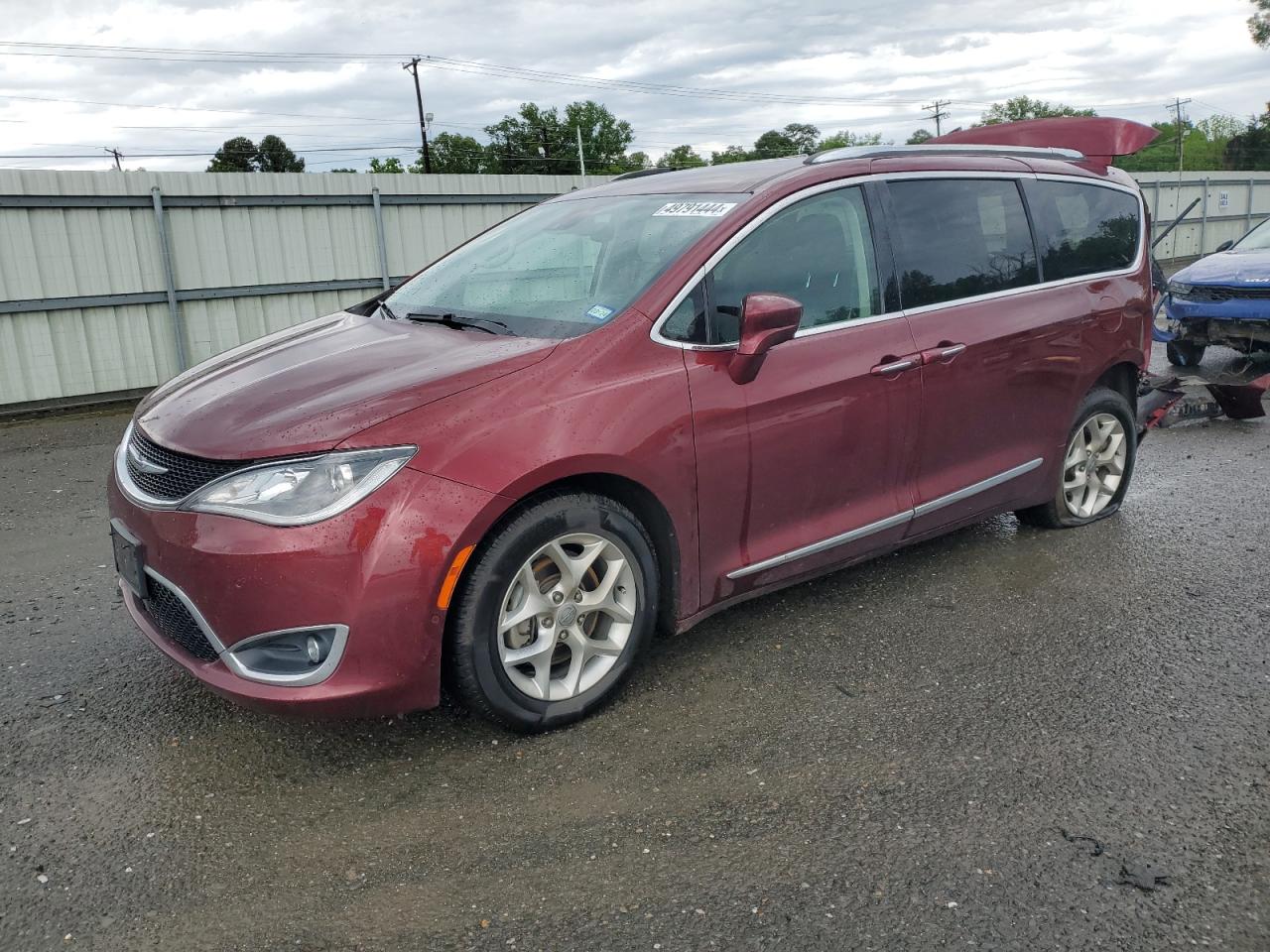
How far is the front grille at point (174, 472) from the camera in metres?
2.84

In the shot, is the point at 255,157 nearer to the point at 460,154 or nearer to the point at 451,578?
the point at 460,154

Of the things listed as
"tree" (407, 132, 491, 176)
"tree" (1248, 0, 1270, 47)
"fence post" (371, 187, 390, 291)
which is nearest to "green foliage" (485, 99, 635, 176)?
"tree" (407, 132, 491, 176)

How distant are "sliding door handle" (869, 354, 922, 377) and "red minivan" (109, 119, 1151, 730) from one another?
15 millimetres

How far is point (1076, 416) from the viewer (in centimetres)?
480

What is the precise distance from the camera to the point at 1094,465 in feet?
16.8

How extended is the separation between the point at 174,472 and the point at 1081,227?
13.6ft

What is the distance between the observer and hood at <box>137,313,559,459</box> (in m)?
2.84

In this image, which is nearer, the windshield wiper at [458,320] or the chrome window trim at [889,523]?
the windshield wiper at [458,320]

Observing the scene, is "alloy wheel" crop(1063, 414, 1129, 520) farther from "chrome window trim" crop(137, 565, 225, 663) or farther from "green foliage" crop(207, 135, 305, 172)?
"green foliage" crop(207, 135, 305, 172)

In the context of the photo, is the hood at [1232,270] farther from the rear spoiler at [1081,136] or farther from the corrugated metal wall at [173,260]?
the corrugated metal wall at [173,260]

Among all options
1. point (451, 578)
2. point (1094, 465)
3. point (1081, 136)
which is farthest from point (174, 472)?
point (1081, 136)

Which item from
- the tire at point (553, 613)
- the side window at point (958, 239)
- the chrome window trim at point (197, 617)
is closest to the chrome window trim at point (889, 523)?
the tire at point (553, 613)

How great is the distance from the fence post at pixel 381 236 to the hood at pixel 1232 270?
27.6 feet

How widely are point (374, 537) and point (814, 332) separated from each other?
1.80m
